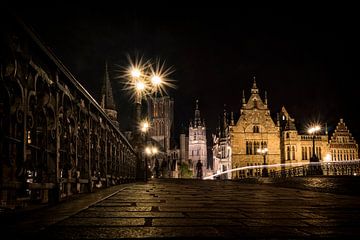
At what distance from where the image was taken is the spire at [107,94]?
67.9 metres

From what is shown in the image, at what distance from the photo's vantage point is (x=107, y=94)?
70.1 metres

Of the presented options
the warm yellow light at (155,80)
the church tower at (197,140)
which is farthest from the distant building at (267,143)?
the church tower at (197,140)

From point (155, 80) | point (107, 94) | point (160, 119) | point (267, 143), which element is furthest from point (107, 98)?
point (155, 80)

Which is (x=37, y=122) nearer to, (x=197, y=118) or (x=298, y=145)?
(x=298, y=145)

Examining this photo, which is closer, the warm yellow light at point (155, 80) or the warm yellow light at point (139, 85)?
the warm yellow light at point (139, 85)

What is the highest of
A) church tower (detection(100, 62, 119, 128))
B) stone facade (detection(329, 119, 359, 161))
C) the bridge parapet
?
church tower (detection(100, 62, 119, 128))

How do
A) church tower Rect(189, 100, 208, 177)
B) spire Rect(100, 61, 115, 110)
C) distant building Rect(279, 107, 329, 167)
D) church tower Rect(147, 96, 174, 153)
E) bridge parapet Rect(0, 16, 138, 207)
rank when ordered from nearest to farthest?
1. bridge parapet Rect(0, 16, 138, 207)
2. distant building Rect(279, 107, 329, 167)
3. spire Rect(100, 61, 115, 110)
4. church tower Rect(189, 100, 208, 177)
5. church tower Rect(147, 96, 174, 153)

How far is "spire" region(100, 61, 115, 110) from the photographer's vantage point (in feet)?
223

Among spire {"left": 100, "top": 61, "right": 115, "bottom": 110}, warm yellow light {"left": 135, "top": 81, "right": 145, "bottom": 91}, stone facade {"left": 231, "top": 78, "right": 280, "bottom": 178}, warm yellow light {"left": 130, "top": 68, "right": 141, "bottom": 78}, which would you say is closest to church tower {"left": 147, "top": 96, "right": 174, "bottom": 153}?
spire {"left": 100, "top": 61, "right": 115, "bottom": 110}

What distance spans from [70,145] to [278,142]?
5477 centimetres

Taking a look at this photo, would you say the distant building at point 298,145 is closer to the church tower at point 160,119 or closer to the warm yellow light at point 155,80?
the warm yellow light at point 155,80

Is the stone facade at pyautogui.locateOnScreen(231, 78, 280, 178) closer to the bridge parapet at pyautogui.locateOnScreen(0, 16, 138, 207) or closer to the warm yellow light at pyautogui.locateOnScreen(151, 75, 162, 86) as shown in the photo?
the warm yellow light at pyautogui.locateOnScreen(151, 75, 162, 86)

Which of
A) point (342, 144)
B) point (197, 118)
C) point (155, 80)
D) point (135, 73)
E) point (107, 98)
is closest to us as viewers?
point (135, 73)

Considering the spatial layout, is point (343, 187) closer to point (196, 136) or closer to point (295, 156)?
point (295, 156)
